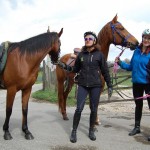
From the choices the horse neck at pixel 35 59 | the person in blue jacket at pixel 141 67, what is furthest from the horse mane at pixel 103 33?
the horse neck at pixel 35 59

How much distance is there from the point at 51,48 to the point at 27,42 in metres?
0.48

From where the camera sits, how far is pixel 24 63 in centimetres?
569

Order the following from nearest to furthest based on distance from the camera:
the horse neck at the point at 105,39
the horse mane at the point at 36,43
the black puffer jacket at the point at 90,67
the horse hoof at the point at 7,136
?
the black puffer jacket at the point at 90,67 < the horse hoof at the point at 7,136 < the horse mane at the point at 36,43 < the horse neck at the point at 105,39

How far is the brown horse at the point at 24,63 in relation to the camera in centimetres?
560

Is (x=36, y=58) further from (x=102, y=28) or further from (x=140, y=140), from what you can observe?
(x=140, y=140)

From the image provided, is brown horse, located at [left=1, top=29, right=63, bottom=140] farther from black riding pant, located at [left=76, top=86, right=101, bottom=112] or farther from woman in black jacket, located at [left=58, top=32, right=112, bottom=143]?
black riding pant, located at [left=76, top=86, right=101, bottom=112]

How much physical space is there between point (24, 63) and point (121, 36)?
230 centimetres

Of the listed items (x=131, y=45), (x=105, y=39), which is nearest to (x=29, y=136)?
(x=105, y=39)

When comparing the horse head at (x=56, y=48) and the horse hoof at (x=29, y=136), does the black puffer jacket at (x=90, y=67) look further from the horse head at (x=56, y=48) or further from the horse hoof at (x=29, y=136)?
the horse hoof at (x=29, y=136)

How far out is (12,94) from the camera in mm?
5582

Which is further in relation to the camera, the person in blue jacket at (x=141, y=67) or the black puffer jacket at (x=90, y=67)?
the person in blue jacket at (x=141, y=67)

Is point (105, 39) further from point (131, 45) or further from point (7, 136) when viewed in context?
point (7, 136)

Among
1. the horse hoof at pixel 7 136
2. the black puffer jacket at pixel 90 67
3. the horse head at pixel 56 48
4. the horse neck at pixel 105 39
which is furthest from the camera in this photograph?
the horse neck at pixel 105 39

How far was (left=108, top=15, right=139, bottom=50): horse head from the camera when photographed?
6672 mm
